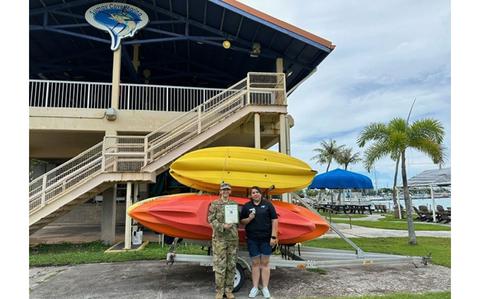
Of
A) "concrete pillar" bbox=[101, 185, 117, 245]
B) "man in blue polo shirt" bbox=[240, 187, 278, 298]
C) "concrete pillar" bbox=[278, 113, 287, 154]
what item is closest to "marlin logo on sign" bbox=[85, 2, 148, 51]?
"concrete pillar" bbox=[101, 185, 117, 245]

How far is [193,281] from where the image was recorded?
248 inches

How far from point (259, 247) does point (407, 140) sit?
7.90 m

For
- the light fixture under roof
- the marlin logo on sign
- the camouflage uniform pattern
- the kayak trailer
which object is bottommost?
the kayak trailer

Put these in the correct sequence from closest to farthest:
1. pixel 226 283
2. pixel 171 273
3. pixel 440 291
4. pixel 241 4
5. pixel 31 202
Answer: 1. pixel 226 283
2. pixel 440 291
3. pixel 171 273
4. pixel 31 202
5. pixel 241 4

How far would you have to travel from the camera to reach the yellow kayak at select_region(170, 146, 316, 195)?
655cm

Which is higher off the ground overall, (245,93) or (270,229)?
(245,93)

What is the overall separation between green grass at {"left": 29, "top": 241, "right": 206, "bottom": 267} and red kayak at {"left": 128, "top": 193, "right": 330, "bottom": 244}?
103 inches

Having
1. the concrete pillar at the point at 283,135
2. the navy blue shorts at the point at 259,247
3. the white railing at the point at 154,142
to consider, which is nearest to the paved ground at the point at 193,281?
the navy blue shorts at the point at 259,247

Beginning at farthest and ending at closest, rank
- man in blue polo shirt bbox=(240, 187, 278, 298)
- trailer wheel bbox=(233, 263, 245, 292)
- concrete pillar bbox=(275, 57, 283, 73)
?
concrete pillar bbox=(275, 57, 283, 73), trailer wheel bbox=(233, 263, 245, 292), man in blue polo shirt bbox=(240, 187, 278, 298)

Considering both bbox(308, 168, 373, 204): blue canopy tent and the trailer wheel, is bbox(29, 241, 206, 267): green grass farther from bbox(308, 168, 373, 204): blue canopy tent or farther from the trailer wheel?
bbox(308, 168, 373, 204): blue canopy tent

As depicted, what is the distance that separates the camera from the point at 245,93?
10.8 m
